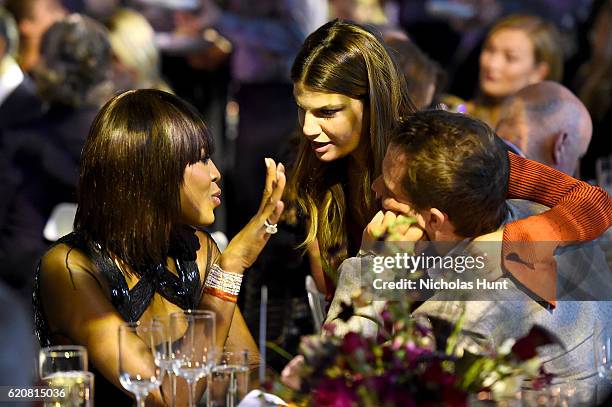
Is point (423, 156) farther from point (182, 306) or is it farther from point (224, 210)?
point (224, 210)

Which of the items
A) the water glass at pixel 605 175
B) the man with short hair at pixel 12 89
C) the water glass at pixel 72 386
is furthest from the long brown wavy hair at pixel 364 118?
the man with short hair at pixel 12 89

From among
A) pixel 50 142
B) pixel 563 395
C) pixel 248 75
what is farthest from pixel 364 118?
pixel 248 75

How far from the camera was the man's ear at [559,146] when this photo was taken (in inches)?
161

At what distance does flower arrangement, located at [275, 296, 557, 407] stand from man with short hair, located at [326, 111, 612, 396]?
12.8 inches

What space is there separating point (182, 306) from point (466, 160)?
880mm

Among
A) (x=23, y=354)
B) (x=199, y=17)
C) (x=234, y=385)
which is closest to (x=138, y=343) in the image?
(x=234, y=385)

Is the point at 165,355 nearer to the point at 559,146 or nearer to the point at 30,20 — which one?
the point at 559,146

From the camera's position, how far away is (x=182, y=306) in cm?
302

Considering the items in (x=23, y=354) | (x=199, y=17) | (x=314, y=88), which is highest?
(x=199, y=17)

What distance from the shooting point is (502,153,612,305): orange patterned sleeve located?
2.58 metres

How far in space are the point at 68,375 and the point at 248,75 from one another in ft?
16.9

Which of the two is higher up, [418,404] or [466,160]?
[466,160]

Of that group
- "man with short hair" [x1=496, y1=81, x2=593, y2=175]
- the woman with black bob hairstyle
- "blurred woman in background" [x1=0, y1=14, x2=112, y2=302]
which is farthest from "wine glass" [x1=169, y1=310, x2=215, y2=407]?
"blurred woman in background" [x1=0, y1=14, x2=112, y2=302]

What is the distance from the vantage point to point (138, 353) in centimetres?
245
